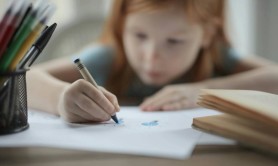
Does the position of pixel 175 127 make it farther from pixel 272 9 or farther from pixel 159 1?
pixel 272 9

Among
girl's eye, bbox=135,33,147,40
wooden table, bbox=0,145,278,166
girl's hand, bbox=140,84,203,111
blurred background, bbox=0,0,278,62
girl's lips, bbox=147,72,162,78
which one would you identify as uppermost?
blurred background, bbox=0,0,278,62

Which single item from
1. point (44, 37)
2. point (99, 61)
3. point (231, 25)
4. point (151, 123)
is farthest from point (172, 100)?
point (231, 25)

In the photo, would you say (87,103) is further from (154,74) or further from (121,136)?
(154,74)

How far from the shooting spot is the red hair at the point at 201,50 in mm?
1033

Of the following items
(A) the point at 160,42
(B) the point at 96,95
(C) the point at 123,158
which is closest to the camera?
(C) the point at 123,158

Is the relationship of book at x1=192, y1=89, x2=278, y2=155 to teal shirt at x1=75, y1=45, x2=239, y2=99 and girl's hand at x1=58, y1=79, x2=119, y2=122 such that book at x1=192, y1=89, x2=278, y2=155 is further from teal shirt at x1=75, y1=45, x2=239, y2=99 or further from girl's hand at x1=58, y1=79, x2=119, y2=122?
teal shirt at x1=75, y1=45, x2=239, y2=99

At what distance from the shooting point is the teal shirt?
3.54 ft

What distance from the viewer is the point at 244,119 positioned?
44 cm

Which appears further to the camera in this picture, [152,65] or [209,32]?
[209,32]

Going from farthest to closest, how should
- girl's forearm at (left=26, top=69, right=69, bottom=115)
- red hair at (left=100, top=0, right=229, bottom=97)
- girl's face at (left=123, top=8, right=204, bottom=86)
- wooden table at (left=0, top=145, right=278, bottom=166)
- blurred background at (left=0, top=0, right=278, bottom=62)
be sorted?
blurred background at (left=0, top=0, right=278, bottom=62), red hair at (left=100, top=0, right=229, bottom=97), girl's face at (left=123, top=8, right=204, bottom=86), girl's forearm at (left=26, top=69, right=69, bottom=115), wooden table at (left=0, top=145, right=278, bottom=166)

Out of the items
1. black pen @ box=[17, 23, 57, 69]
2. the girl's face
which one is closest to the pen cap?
black pen @ box=[17, 23, 57, 69]

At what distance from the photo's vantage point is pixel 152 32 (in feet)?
2.91

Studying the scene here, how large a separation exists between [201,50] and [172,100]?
47cm

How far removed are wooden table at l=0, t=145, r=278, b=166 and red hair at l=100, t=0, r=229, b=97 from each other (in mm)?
625
